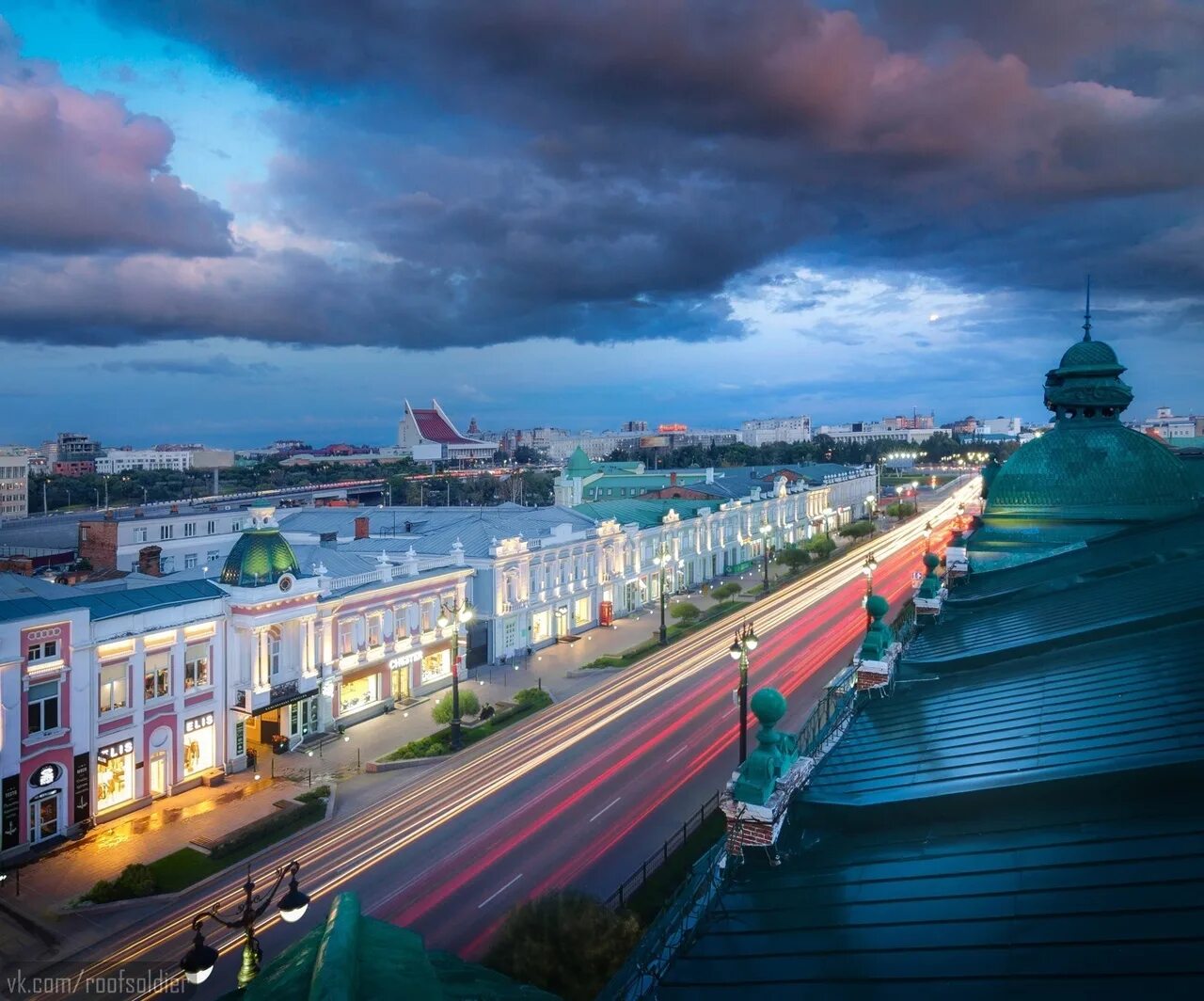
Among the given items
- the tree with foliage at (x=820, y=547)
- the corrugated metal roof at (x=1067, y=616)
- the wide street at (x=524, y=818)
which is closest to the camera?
the corrugated metal roof at (x=1067, y=616)

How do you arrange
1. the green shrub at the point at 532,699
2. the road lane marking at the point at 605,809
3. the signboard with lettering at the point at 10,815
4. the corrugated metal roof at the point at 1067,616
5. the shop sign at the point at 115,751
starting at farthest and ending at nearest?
the green shrub at the point at 532,699, the shop sign at the point at 115,751, the road lane marking at the point at 605,809, the signboard with lettering at the point at 10,815, the corrugated metal roof at the point at 1067,616

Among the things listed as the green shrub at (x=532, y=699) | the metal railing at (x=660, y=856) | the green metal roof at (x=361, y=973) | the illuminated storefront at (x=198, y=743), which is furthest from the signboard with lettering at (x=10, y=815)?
the green metal roof at (x=361, y=973)

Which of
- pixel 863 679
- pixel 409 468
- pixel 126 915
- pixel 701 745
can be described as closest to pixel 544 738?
pixel 701 745

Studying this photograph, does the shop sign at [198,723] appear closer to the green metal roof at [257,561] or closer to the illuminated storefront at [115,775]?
the illuminated storefront at [115,775]

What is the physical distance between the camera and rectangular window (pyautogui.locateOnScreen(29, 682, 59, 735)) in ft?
88.9

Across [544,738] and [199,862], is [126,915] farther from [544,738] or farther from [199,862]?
[544,738]

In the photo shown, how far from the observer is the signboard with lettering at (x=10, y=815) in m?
26.0

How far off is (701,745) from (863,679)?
17920 mm

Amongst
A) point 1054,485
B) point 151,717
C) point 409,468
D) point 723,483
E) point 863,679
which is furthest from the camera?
point 409,468

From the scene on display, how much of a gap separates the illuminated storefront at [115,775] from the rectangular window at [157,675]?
2.00 meters

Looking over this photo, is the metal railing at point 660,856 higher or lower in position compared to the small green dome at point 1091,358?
lower

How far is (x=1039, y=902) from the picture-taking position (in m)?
7.46

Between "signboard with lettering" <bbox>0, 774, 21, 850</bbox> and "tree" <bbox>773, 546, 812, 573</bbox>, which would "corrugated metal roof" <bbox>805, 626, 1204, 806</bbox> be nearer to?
"signboard with lettering" <bbox>0, 774, 21, 850</bbox>

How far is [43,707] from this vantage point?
2736cm
